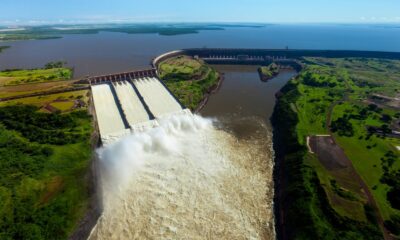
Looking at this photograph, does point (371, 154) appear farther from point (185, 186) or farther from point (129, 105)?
point (129, 105)

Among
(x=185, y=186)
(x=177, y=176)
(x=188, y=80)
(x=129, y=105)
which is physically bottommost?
(x=185, y=186)

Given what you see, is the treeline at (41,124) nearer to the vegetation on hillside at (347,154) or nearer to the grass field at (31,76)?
the grass field at (31,76)

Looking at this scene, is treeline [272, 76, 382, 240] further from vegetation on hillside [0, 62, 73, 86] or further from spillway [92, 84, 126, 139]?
vegetation on hillside [0, 62, 73, 86]

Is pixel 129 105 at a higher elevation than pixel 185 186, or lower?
higher

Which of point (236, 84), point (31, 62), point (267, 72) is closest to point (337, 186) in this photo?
point (236, 84)

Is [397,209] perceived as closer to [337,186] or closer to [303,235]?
[337,186]

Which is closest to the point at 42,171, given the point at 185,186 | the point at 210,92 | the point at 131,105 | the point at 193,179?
the point at 185,186
